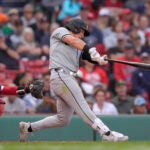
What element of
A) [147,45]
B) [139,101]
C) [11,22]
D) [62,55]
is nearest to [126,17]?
[147,45]

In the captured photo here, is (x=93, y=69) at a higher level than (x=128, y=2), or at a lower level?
lower

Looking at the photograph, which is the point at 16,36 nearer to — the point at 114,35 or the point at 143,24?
the point at 114,35

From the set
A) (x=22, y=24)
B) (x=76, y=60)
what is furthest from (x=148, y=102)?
(x=76, y=60)

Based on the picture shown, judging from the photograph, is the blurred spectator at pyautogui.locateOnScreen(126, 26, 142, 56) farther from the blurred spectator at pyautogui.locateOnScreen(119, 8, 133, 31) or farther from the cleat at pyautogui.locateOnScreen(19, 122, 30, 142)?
the cleat at pyautogui.locateOnScreen(19, 122, 30, 142)

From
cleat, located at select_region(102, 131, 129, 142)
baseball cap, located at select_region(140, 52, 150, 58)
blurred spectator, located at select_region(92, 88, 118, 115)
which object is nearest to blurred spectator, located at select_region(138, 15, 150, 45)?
baseball cap, located at select_region(140, 52, 150, 58)

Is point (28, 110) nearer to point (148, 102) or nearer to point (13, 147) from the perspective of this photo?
point (148, 102)

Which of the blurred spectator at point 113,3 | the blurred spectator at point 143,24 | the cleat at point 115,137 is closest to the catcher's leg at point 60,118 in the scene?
the cleat at point 115,137

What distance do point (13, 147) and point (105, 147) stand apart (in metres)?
A: 1.04

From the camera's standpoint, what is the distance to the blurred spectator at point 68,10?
17.7 m

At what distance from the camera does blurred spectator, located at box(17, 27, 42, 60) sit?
1593cm

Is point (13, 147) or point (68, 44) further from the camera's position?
point (68, 44)

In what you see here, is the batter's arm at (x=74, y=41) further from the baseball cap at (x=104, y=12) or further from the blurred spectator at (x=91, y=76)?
the baseball cap at (x=104, y=12)

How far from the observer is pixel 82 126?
42.3 ft

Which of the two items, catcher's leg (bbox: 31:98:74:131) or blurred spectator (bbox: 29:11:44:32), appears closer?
catcher's leg (bbox: 31:98:74:131)
